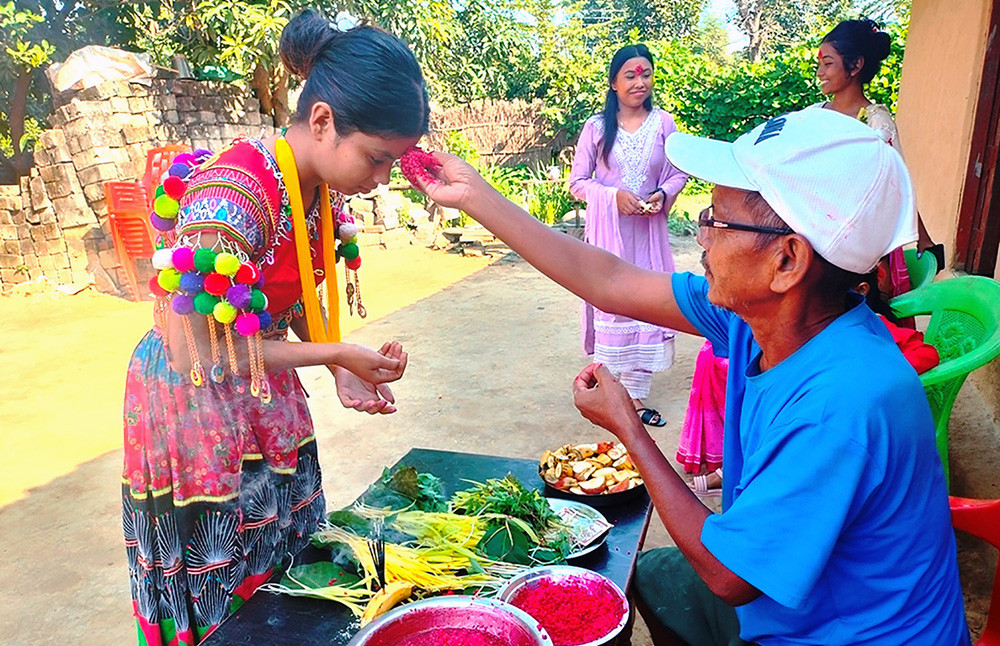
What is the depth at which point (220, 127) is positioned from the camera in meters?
10.7

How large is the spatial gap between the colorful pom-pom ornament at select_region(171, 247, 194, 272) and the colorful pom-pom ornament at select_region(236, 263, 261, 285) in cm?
11

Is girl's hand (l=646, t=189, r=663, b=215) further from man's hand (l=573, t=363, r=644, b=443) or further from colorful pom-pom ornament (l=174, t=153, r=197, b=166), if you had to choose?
colorful pom-pom ornament (l=174, t=153, r=197, b=166)

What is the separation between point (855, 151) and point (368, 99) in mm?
1189

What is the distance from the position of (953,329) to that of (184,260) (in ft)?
10.1

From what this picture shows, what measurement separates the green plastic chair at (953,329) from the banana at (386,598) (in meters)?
1.83

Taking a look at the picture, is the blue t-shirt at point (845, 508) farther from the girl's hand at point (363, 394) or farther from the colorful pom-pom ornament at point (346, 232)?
the colorful pom-pom ornament at point (346, 232)

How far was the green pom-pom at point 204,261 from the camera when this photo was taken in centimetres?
178

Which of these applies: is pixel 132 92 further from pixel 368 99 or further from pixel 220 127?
pixel 368 99

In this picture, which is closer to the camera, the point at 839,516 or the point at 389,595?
the point at 839,516

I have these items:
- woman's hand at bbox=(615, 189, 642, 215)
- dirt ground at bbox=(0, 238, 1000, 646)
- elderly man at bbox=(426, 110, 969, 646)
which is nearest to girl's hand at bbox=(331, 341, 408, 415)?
elderly man at bbox=(426, 110, 969, 646)

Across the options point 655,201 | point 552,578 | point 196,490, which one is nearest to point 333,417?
point 655,201

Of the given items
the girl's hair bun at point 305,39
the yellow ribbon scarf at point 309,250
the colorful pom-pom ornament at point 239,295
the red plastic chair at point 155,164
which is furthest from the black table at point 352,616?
the red plastic chair at point 155,164

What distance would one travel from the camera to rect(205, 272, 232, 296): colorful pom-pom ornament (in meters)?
1.79

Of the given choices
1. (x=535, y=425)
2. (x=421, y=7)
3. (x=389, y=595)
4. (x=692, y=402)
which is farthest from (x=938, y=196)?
(x=421, y=7)
